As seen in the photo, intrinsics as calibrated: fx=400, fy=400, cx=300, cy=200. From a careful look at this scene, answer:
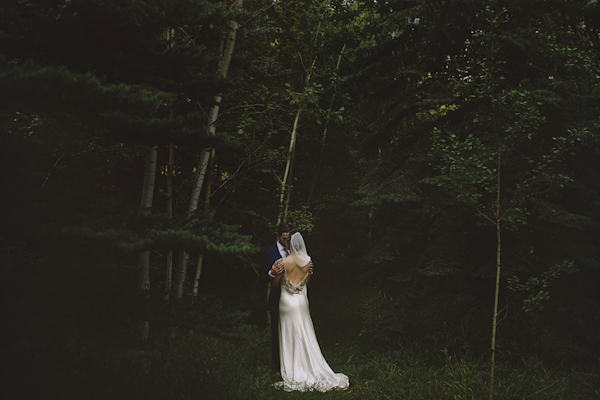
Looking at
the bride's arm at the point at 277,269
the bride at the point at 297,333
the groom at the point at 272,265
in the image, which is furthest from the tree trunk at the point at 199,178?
the bride at the point at 297,333

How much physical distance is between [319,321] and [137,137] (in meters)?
7.74

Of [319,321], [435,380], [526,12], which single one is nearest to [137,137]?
[435,380]

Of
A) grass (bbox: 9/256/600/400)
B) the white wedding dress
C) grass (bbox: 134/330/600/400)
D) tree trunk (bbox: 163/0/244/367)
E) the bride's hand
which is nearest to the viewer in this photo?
grass (bbox: 9/256/600/400)

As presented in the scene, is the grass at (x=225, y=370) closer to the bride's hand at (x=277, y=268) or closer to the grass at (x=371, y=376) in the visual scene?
the grass at (x=371, y=376)

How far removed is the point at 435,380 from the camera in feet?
19.3

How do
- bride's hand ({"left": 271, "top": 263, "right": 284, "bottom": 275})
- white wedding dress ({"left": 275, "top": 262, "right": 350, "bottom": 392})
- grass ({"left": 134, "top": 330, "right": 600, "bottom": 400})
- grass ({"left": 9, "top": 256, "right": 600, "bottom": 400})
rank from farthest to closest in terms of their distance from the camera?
bride's hand ({"left": 271, "top": 263, "right": 284, "bottom": 275}), white wedding dress ({"left": 275, "top": 262, "right": 350, "bottom": 392}), grass ({"left": 134, "top": 330, "right": 600, "bottom": 400}), grass ({"left": 9, "top": 256, "right": 600, "bottom": 400})

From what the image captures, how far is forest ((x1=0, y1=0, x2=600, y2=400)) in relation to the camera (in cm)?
371

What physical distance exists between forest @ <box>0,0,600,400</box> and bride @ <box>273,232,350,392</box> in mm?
386

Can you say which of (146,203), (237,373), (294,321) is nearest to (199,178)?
(146,203)

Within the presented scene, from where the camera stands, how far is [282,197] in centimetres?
890

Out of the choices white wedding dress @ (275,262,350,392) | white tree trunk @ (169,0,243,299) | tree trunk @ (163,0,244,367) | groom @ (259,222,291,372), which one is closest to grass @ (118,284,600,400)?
white wedding dress @ (275,262,350,392)

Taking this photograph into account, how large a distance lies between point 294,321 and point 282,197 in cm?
345

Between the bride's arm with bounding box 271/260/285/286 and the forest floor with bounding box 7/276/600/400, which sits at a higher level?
the bride's arm with bounding box 271/260/285/286

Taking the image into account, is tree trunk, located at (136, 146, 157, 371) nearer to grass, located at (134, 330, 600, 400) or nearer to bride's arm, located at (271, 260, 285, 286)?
grass, located at (134, 330, 600, 400)
